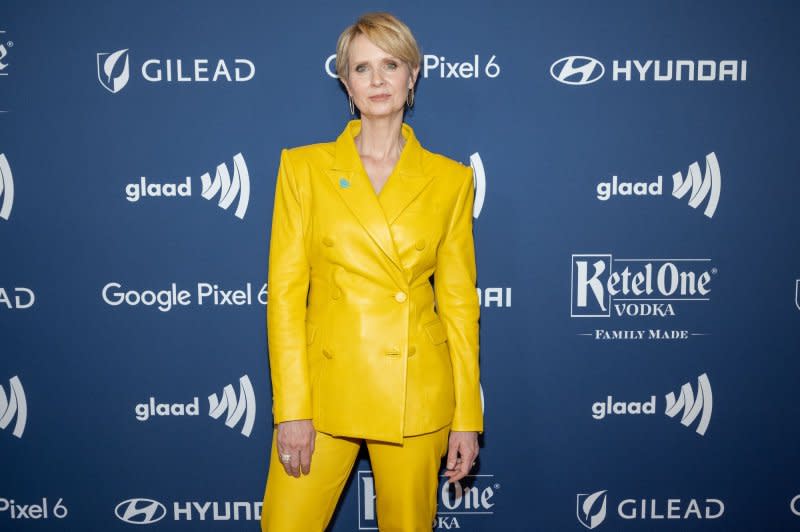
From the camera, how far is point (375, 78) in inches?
74.2

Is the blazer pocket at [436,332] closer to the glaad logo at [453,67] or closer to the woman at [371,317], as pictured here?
the woman at [371,317]

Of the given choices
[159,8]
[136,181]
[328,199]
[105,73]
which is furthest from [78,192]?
[328,199]

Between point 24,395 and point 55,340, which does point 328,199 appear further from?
point 24,395

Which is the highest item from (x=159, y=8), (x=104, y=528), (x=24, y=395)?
(x=159, y=8)

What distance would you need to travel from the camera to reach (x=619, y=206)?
8.30 ft

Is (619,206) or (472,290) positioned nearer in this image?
(472,290)

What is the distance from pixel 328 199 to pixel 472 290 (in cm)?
48

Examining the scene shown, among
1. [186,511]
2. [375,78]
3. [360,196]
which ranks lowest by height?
[186,511]

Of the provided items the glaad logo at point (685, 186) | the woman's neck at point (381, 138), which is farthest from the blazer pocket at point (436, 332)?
the glaad logo at point (685, 186)

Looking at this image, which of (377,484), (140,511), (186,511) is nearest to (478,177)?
(377,484)

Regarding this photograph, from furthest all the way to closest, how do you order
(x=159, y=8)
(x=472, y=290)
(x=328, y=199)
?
1. (x=159, y=8)
2. (x=472, y=290)
3. (x=328, y=199)

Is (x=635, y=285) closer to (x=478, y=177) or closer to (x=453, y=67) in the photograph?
(x=478, y=177)

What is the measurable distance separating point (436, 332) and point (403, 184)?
409mm

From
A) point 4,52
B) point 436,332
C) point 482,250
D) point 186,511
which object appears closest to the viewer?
point 436,332
